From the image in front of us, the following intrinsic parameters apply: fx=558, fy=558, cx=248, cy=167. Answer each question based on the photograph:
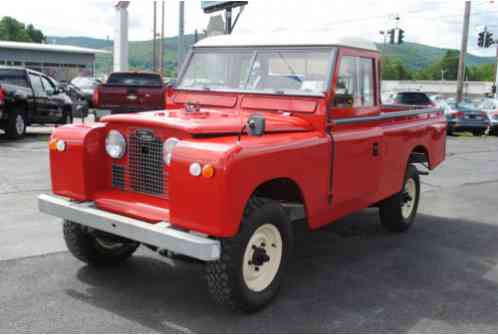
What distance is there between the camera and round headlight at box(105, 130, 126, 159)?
4.40 meters

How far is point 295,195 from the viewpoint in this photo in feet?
15.0

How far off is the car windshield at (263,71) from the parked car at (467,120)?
671 inches

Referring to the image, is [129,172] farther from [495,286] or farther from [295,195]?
[495,286]

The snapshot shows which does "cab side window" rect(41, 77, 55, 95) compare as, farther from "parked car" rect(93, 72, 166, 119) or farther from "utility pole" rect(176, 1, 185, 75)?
"utility pole" rect(176, 1, 185, 75)

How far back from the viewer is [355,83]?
5.42 m

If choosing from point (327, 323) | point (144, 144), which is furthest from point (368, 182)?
point (144, 144)

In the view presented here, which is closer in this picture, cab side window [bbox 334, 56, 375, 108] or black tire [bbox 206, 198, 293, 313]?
black tire [bbox 206, 198, 293, 313]

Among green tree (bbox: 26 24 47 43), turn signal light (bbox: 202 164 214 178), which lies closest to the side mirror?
turn signal light (bbox: 202 164 214 178)

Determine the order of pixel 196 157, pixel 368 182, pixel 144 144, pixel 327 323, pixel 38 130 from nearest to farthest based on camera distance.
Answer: pixel 196 157 < pixel 327 323 < pixel 144 144 < pixel 368 182 < pixel 38 130

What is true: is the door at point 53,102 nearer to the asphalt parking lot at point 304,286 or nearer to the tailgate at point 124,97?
the tailgate at point 124,97

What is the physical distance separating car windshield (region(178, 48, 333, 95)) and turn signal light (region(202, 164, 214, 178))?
1.70 metres

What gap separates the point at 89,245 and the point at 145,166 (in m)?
1.03

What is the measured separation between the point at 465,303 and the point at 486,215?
361 centimetres

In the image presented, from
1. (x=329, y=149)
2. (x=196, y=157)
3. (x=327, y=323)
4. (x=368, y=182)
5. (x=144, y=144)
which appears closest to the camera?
(x=196, y=157)
